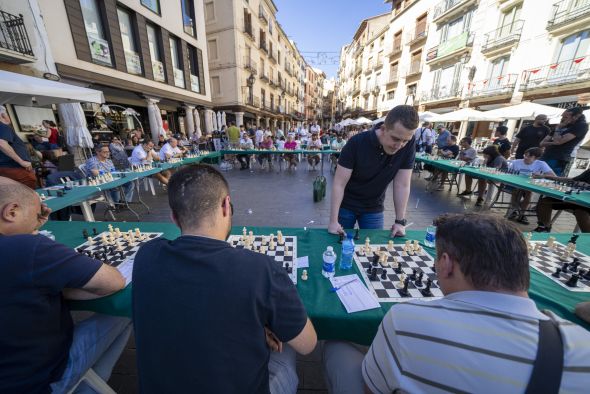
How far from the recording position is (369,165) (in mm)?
2375

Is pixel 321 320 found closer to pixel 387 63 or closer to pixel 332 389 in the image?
pixel 332 389

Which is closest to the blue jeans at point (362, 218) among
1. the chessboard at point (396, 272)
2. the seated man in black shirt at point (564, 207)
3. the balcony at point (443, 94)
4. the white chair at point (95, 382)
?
the chessboard at point (396, 272)

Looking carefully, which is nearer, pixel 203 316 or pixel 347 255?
pixel 203 316

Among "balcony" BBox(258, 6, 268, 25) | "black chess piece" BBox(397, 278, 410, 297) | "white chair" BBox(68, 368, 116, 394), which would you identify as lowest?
"white chair" BBox(68, 368, 116, 394)

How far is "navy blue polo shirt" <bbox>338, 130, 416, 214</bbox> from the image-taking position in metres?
2.34

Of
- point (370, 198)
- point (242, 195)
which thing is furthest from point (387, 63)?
point (370, 198)

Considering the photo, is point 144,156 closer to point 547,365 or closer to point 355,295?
point 355,295

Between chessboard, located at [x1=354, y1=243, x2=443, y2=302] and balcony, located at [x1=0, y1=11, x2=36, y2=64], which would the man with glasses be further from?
chessboard, located at [x1=354, y1=243, x2=443, y2=302]

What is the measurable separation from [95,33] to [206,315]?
42.0 ft

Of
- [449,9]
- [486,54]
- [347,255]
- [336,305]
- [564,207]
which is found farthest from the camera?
[449,9]

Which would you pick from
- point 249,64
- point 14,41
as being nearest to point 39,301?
point 14,41

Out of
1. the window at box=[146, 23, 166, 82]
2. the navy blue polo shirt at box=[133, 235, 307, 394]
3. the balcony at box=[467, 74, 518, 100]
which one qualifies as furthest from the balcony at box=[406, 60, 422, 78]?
the navy blue polo shirt at box=[133, 235, 307, 394]

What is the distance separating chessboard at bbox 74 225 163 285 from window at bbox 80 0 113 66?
10222 millimetres

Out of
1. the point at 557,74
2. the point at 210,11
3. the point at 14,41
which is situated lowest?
the point at 14,41
